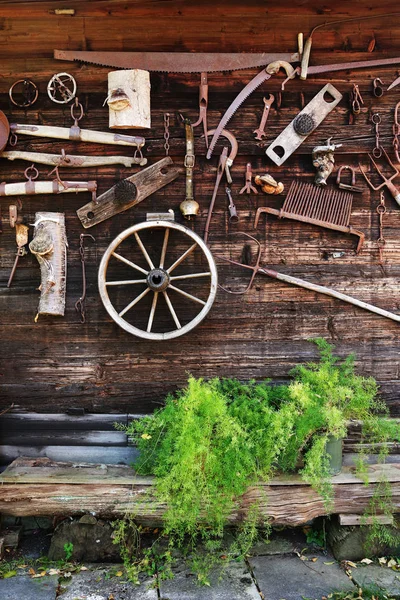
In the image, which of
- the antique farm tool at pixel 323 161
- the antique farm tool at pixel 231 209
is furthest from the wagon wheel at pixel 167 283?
the antique farm tool at pixel 323 161

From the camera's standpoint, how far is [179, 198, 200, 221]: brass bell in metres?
4.40

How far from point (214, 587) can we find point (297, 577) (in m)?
0.60

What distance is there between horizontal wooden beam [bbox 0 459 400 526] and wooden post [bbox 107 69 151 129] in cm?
272

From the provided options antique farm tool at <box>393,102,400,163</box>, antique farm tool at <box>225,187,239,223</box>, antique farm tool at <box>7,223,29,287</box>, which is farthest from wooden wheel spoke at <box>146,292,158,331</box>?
antique farm tool at <box>393,102,400,163</box>

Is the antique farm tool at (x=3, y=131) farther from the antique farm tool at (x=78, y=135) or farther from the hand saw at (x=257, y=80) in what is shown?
the hand saw at (x=257, y=80)

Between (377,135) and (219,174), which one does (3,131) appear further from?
(377,135)

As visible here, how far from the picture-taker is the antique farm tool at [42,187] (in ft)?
14.5

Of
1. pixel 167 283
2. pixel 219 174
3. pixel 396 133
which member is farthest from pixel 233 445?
pixel 396 133

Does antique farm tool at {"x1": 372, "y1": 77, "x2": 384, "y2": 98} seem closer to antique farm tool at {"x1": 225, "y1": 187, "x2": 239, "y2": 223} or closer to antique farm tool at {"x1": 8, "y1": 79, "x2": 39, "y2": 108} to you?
antique farm tool at {"x1": 225, "y1": 187, "x2": 239, "y2": 223}

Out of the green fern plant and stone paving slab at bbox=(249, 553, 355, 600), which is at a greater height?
the green fern plant

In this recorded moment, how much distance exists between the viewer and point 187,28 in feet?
14.5

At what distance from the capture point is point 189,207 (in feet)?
14.4

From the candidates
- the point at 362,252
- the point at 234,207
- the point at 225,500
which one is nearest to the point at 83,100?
the point at 234,207

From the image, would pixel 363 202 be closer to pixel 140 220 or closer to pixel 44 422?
pixel 140 220
